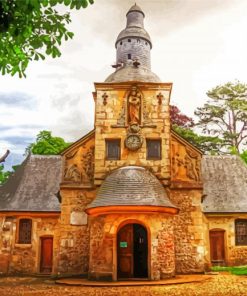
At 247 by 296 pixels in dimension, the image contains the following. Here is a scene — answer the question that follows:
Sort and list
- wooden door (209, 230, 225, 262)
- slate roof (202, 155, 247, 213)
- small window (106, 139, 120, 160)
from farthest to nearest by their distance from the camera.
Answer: wooden door (209, 230, 225, 262) → slate roof (202, 155, 247, 213) → small window (106, 139, 120, 160)

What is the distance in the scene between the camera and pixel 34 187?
2338 cm

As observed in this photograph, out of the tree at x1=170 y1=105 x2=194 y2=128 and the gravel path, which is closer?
the gravel path

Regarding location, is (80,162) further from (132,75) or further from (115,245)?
(132,75)

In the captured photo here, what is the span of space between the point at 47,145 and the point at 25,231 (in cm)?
1467

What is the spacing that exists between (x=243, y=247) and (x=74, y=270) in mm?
10265

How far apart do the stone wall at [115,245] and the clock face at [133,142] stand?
387 centimetres

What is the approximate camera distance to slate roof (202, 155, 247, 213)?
22.4 m

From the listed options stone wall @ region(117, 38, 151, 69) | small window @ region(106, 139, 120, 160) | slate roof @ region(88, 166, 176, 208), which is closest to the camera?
slate roof @ region(88, 166, 176, 208)

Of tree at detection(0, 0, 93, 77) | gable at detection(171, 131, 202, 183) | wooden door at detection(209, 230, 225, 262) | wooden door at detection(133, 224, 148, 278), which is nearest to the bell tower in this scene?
gable at detection(171, 131, 202, 183)

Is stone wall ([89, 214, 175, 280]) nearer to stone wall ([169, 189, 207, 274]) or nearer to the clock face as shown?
stone wall ([169, 189, 207, 274])

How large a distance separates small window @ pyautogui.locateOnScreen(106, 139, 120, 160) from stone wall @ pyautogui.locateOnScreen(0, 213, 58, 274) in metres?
5.94

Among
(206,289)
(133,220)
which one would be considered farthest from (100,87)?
(206,289)

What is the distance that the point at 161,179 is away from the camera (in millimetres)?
17984

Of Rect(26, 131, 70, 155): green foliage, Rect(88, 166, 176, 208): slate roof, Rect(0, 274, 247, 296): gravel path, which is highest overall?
Rect(26, 131, 70, 155): green foliage
